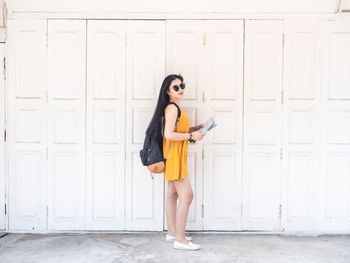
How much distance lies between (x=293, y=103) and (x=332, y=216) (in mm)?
1494

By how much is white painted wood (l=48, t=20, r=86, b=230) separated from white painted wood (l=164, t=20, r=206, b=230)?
43.3 inches

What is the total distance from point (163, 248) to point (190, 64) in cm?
221

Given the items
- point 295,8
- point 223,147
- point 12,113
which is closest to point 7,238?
point 12,113

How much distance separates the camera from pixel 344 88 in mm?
5027

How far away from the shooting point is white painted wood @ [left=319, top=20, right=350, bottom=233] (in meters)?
5.02

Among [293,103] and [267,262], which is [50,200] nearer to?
[267,262]

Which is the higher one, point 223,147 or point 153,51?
point 153,51

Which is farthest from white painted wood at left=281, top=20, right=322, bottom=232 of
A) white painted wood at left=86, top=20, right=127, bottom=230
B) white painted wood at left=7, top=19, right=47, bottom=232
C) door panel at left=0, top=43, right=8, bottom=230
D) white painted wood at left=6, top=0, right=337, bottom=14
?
door panel at left=0, top=43, right=8, bottom=230

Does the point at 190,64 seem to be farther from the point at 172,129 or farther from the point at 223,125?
the point at 172,129

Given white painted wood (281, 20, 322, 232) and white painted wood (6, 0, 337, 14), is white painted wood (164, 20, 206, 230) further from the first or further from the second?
white painted wood (281, 20, 322, 232)

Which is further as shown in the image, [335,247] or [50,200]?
[50,200]

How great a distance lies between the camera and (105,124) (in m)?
5.04

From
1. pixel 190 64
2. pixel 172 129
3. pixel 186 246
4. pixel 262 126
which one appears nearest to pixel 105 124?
pixel 172 129

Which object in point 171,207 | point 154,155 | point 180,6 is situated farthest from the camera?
point 180,6
